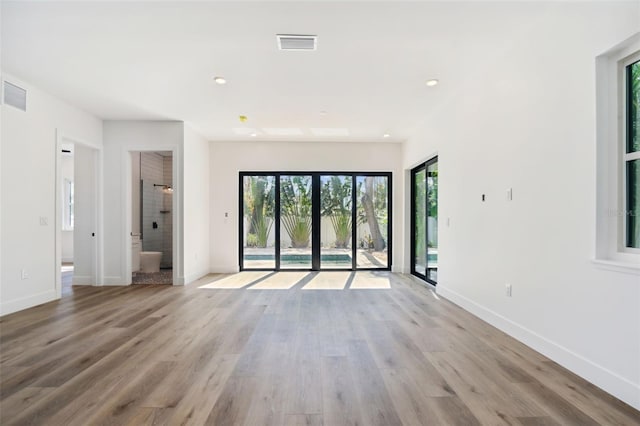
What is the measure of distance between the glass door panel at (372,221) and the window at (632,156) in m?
4.59

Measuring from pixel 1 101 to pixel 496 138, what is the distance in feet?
17.9

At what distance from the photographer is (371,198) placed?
660 cm

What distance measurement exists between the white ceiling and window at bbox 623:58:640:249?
85 cm

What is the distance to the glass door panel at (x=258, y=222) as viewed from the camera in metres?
6.54

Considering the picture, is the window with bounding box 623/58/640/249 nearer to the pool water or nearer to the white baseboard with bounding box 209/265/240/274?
the pool water

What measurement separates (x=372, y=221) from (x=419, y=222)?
0.99 m

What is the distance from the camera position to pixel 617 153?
2047mm

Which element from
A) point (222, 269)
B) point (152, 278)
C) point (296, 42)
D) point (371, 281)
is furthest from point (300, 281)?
point (296, 42)

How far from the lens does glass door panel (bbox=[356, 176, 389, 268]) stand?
21.6ft

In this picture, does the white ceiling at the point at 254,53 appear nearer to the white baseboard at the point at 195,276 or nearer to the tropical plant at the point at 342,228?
the tropical plant at the point at 342,228

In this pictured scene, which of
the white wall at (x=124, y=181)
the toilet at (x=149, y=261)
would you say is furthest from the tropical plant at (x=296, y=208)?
the toilet at (x=149, y=261)

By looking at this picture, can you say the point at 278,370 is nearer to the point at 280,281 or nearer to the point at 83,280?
the point at 280,281

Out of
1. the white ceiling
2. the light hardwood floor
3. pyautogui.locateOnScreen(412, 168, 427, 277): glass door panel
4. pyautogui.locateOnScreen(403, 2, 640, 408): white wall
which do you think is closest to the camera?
the light hardwood floor

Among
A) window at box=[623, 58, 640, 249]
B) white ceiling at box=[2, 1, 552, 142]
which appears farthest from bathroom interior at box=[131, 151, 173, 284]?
window at box=[623, 58, 640, 249]
